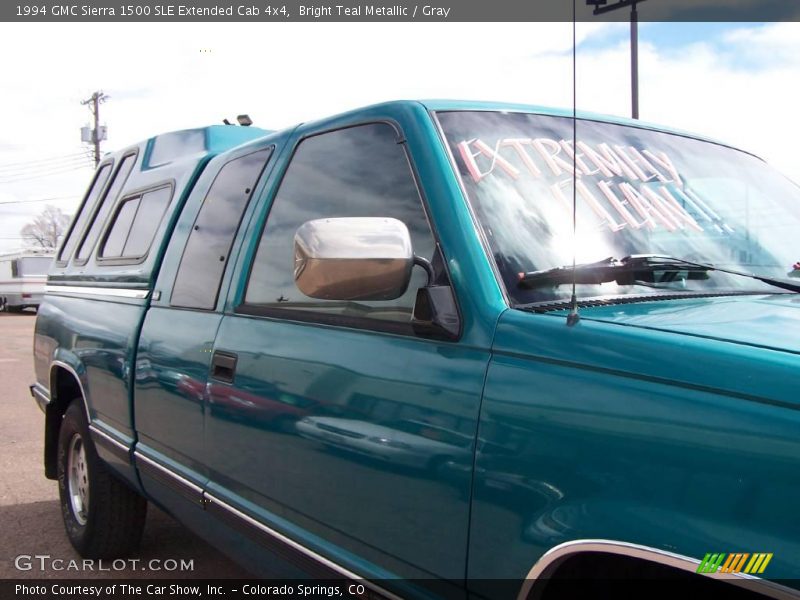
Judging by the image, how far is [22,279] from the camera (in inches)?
1197

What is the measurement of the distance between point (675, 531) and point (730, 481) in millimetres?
131

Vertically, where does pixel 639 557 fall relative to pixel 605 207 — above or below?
below

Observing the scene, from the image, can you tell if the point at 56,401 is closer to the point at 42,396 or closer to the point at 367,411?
the point at 42,396

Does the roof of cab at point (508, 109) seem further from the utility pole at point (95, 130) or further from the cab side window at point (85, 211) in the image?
the utility pole at point (95, 130)

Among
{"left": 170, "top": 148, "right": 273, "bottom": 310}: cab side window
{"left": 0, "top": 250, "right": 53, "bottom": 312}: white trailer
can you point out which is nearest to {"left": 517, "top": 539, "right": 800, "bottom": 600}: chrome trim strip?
{"left": 170, "top": 148, "right": 273, "bottom": 310}: cab side window

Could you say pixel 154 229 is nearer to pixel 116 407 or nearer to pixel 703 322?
pixel 116 407

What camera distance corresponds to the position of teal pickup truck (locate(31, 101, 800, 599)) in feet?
4.58

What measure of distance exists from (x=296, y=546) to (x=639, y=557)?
1.17 m

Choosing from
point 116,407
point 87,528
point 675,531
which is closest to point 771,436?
point 675,531

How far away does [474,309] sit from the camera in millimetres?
1832

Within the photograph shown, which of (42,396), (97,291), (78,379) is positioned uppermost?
(97,291)

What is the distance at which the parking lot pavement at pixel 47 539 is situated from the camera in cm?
398

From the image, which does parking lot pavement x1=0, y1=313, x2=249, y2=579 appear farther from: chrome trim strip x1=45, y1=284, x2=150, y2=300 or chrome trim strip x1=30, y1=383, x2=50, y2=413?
chrome trim strip x1=45, y1=284, x2=150, y2=300

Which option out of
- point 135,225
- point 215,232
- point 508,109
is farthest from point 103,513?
point 508,109
